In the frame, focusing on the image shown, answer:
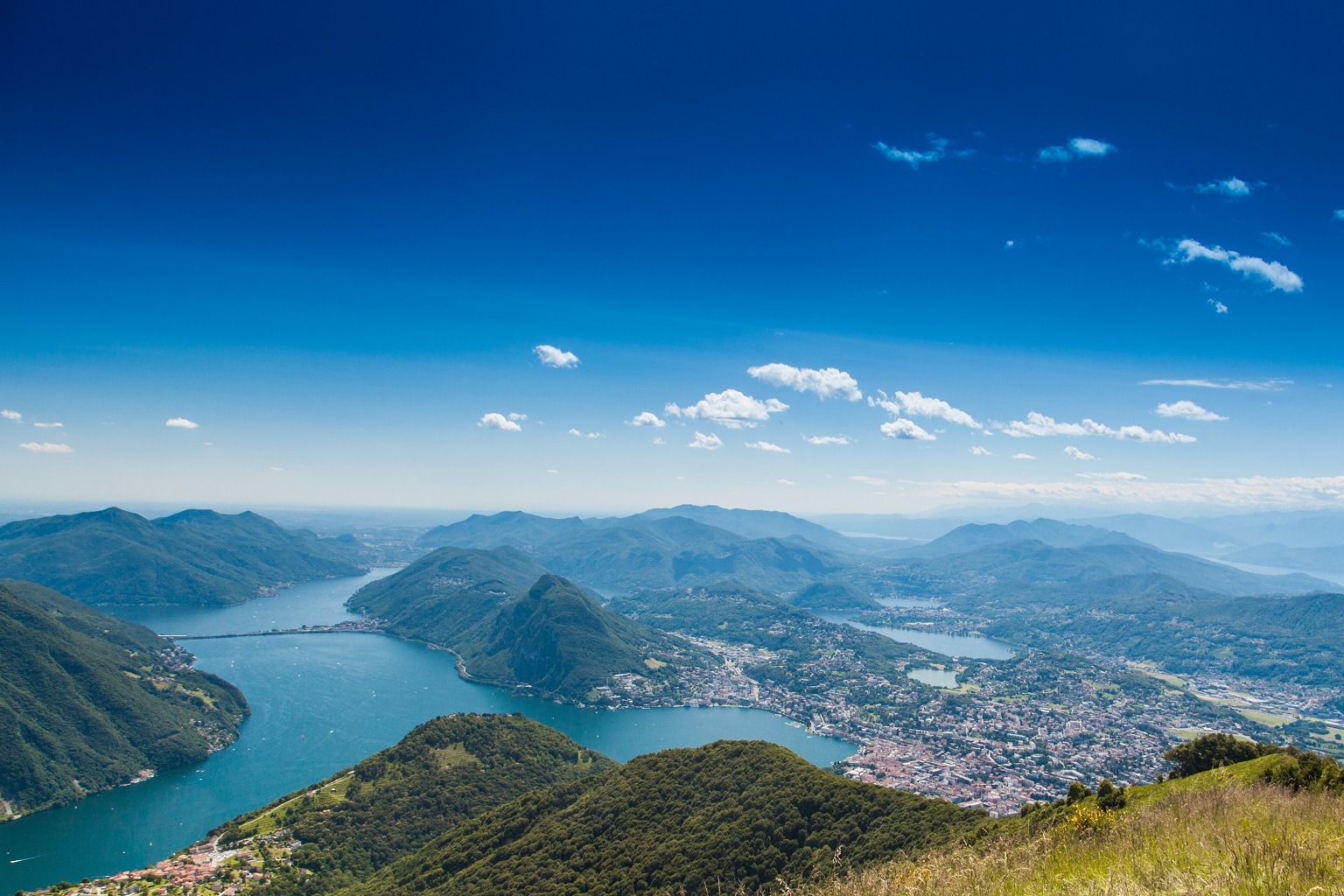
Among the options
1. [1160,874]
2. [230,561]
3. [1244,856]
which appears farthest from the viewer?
[230,561]

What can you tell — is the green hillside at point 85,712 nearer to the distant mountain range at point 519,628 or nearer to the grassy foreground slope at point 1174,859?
the distant mountain range at point 519,628

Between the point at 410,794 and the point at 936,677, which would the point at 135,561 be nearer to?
the point at 410,794

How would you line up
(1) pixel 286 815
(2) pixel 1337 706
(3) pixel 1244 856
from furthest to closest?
(2) pixel 1337 706 < (1) pixel 286 815 < (3) pixel 1244 856

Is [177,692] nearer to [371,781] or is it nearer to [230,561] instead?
[371,781]

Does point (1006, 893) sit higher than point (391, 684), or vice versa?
point (1006, 893)

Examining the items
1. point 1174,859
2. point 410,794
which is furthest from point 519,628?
point 1174,859

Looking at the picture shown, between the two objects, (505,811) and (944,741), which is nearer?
(505,811)

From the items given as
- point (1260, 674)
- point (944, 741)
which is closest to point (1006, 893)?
point (944, 741)
